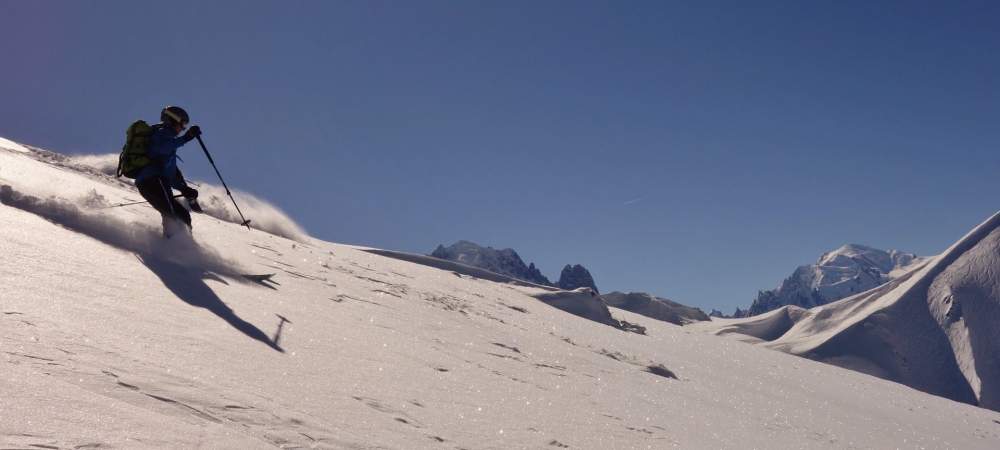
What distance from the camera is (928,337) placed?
191125 millimetres

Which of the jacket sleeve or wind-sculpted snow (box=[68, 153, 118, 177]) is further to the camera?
wind-sculpted snow (box=[68, 153, 118, 177])

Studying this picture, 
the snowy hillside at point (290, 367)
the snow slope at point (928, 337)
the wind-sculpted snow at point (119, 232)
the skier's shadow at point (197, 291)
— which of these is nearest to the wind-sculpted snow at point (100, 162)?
the snowy hillside at point (290, 367)

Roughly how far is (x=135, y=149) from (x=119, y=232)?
228 centimetres

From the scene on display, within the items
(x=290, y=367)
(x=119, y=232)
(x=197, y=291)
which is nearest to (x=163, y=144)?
(x=119, y=232)

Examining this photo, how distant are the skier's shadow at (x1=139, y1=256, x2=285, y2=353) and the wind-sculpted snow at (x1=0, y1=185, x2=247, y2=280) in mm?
430

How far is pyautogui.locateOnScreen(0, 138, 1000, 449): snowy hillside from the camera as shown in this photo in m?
3.84

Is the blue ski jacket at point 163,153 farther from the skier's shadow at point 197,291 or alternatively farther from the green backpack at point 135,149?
the skier's shadow at point 197,291

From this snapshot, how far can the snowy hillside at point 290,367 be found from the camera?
384 cm

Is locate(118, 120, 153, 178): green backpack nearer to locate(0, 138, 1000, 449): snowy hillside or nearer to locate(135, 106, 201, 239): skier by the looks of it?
locate(135, 106, 201, 239): skier

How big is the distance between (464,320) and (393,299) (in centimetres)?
133

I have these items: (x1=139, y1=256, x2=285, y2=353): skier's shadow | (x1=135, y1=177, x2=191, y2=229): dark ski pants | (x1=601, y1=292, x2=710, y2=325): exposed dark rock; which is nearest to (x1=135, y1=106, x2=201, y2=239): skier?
(x1=135, y1=177, x2=191, y2=229): dark ski pants

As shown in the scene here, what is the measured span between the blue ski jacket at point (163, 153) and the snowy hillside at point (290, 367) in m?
0.75

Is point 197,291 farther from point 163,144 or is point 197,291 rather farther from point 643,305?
point 643,305

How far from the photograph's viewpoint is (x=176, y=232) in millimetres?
9680
